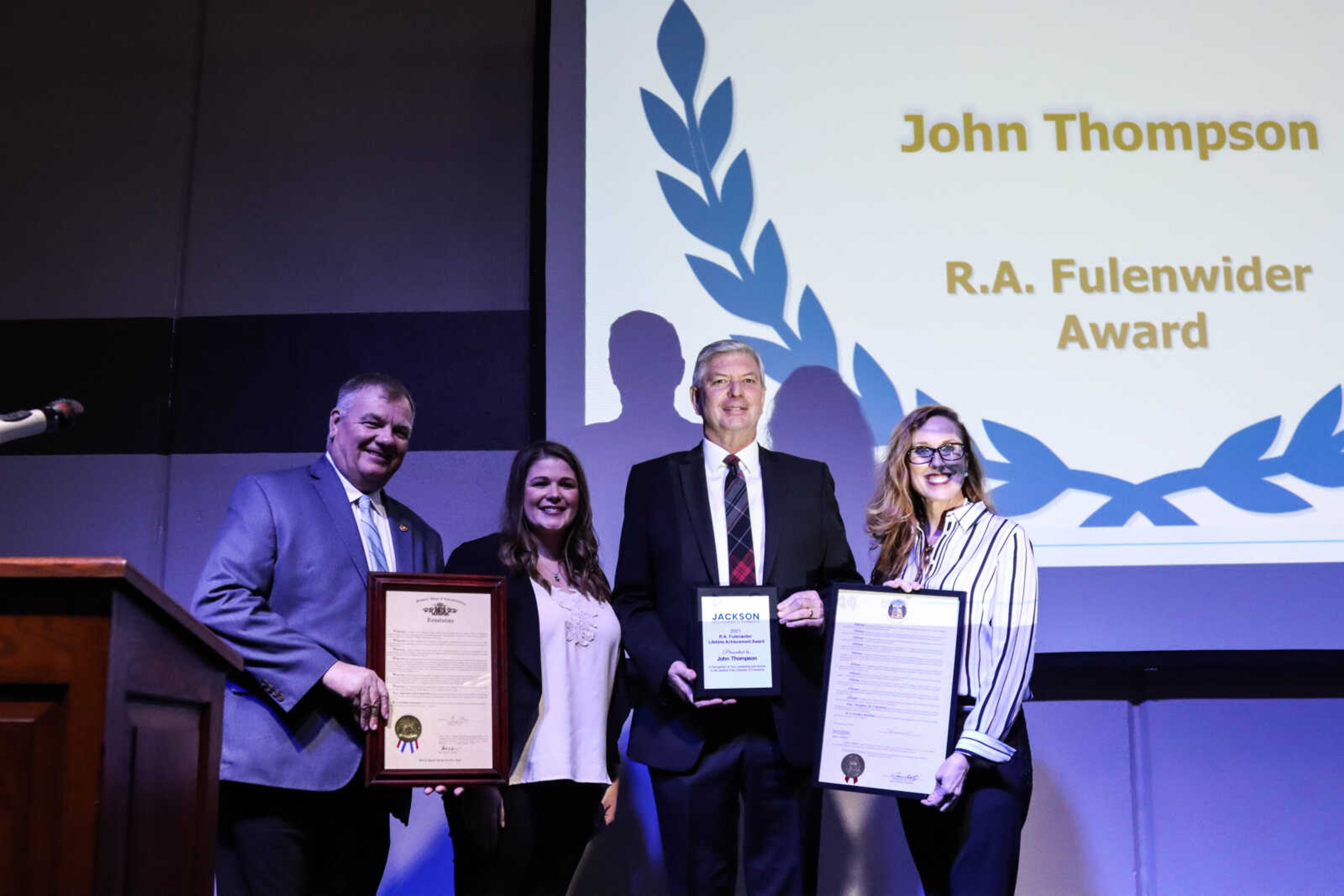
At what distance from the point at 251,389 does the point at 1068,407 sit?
253 centimetres

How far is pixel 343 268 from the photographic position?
4062 millimetres

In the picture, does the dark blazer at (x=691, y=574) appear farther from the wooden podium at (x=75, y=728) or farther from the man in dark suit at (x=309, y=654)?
the wooden podium at (x=75, y=728)

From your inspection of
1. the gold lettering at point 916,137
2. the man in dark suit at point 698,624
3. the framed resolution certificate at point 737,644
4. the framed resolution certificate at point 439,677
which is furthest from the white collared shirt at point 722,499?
the gold lettering at point 916,137

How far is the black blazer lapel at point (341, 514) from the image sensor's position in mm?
2738

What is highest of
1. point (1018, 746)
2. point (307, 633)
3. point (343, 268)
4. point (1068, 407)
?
point (343, 268)

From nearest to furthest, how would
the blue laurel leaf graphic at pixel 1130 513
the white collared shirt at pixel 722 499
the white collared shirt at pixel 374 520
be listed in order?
1. the white collared shirt at pixel 374 520
2. the white collared shirt at pixel 722 499
3. the blue laurel leaf graphic at pixel 1130 513

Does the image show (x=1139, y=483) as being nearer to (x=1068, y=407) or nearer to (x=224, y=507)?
(x=1068, y=407)

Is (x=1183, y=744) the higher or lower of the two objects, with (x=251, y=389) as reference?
lower

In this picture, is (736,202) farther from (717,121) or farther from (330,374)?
(330,374)

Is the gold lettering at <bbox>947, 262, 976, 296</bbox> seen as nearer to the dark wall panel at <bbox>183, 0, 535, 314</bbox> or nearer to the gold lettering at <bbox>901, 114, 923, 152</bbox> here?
the gold lettering at <bbox>901, 114, 923, 152</bbox>

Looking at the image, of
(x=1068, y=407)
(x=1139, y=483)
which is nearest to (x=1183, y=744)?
(x=1139, y=483)

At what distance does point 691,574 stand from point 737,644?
246 mm

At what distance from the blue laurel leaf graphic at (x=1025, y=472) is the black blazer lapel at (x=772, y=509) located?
34.8 inches

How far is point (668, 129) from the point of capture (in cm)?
375
